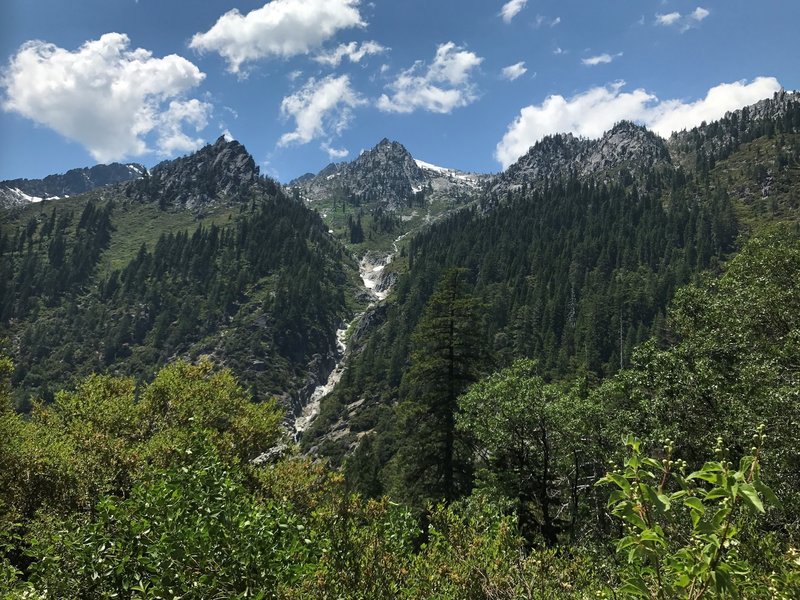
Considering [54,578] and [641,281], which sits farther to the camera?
[641,281]

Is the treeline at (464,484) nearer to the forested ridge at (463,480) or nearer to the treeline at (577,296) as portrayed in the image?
the forested ridge at (463,480)

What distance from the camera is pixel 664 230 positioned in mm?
183250

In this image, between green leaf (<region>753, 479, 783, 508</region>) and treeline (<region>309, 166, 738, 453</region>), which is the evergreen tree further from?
treeline (<region>309, 166, 738, 453</region>)

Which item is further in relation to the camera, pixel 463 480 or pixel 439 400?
pixel 439 400

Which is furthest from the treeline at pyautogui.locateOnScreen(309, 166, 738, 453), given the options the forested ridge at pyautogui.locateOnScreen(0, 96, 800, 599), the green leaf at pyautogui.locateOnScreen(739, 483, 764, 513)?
the green leaf at pyautogui.locateOnScreen(739, 483, 764, 513)

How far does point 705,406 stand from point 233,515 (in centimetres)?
1993

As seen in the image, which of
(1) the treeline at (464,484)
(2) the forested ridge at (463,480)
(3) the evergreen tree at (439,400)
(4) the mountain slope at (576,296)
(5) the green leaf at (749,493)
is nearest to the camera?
(5) the green leaf at (749,493)

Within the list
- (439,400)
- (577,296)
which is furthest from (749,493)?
(577,296)

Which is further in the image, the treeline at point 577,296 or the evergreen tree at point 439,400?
the treeline at point 577,296

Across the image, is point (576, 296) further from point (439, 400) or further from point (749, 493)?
point (749, 493)

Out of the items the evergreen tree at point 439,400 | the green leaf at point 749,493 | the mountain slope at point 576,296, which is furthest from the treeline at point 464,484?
the mountain slope at point 576,296

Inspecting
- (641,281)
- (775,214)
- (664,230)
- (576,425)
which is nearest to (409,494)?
(576,425)

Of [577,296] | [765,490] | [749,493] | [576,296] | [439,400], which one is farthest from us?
[576,296]

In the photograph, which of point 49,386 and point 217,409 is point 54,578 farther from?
point 49,386
